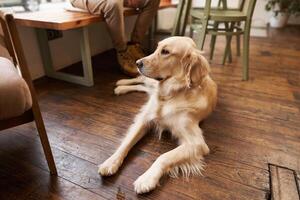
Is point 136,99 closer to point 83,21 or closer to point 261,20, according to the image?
point 83,21

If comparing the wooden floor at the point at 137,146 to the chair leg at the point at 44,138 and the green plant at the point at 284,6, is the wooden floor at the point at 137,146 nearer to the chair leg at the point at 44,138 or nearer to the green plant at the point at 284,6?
the chair leg at the point at 44,138

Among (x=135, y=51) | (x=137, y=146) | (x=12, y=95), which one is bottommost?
(x=137, y=146)

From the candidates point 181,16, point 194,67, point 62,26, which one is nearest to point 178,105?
point 194,67

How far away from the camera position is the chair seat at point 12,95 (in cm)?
80

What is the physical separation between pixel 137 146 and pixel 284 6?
153 inches

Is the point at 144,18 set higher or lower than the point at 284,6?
higher

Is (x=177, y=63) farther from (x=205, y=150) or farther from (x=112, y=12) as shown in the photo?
(x=112, y=12)

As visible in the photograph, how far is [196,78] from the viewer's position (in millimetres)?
1213

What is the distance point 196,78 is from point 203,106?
163 mm

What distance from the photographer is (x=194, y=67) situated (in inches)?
47.0

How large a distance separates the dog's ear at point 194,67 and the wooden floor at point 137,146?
0.34 metres

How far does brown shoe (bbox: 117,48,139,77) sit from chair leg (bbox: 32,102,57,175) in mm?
1138

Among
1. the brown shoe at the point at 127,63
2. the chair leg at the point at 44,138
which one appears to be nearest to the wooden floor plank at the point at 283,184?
the chair leg at the point at 44,138

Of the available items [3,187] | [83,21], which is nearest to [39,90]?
[83,21]
